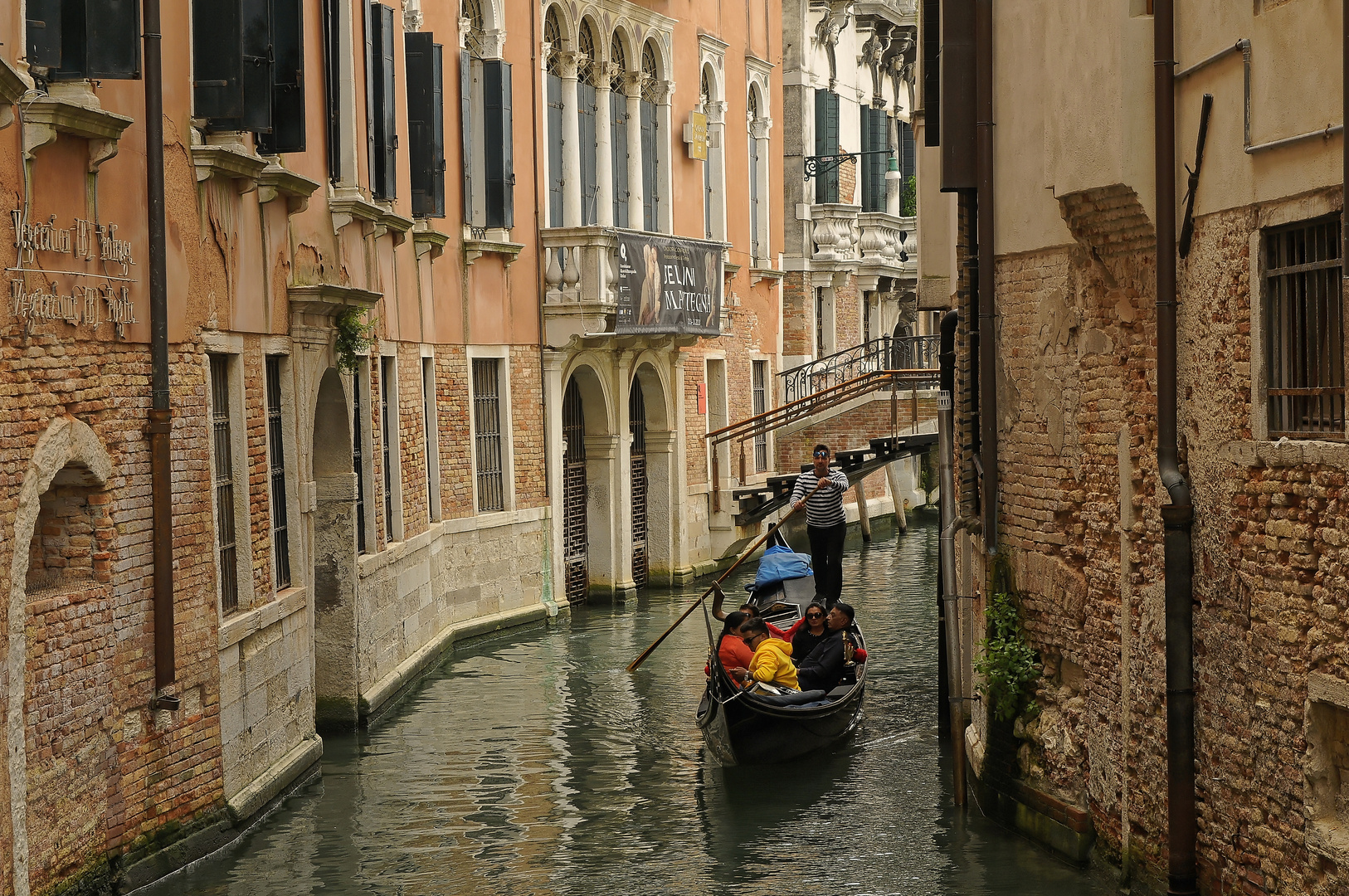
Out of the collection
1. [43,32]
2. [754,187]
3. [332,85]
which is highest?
[754,187]

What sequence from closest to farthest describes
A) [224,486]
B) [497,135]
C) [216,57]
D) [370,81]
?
[216,57], [224,486], [370,81], [497,135]

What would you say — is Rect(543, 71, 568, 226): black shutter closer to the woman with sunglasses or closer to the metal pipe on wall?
the woman with sunglasses

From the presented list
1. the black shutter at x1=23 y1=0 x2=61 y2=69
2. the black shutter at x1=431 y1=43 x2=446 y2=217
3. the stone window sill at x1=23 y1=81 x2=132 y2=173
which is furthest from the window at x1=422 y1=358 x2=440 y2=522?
the black shutter at x1=23 y1=0 x2=61 y2=69

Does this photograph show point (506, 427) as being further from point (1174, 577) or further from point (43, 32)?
point (1174, 577)

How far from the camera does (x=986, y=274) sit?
403 inches

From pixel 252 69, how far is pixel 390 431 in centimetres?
538

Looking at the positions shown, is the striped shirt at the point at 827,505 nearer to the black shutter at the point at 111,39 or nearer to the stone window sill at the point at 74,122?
the stone window sill at the point at 74,122

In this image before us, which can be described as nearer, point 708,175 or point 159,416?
point 159,416

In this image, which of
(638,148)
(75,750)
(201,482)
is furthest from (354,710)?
(638,148)

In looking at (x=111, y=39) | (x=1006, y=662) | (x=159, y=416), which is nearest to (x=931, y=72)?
(x=1006, y=662)

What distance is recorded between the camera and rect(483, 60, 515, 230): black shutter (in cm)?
1750

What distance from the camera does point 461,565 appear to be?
58.2 feet

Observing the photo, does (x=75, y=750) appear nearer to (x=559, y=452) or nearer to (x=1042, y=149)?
(x=1042, y=149)

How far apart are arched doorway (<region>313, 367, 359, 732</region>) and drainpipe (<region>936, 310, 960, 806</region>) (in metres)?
4.36
